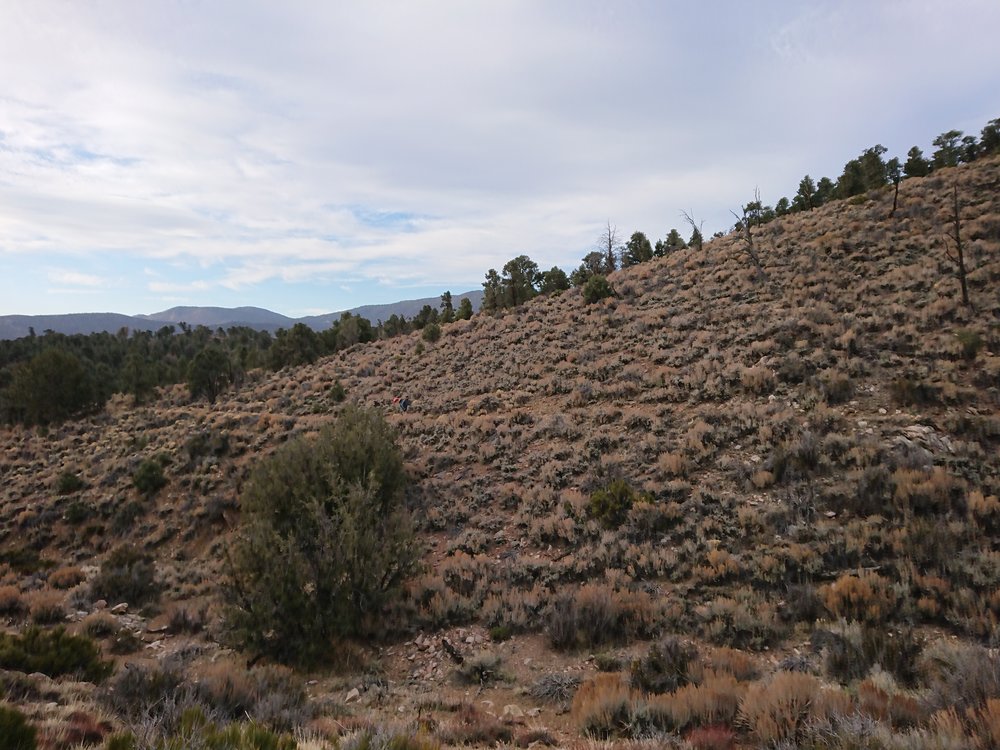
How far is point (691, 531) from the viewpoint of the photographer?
9.52 m

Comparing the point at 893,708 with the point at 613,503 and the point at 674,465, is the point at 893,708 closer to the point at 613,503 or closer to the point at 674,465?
the point at 613,503

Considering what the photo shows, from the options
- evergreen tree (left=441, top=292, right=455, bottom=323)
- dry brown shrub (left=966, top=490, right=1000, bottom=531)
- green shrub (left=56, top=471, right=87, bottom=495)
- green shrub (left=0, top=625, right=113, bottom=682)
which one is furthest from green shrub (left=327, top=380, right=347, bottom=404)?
dry brown shrub (left=966, top=490, right=1000, bottom=531)

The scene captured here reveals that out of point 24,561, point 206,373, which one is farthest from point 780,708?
point 206,373

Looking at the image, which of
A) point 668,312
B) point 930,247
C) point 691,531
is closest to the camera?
point 691,531

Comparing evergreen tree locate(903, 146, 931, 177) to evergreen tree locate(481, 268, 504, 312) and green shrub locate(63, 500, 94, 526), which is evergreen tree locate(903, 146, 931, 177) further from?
green shrub locate(63, 500, 94, 526)

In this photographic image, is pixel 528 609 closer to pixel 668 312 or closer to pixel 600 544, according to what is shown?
pixel 600 544

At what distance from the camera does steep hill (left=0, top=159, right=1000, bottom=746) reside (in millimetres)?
6254

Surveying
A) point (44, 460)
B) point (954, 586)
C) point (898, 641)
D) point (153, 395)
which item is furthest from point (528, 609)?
point (153, 395)

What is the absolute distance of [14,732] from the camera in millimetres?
3492

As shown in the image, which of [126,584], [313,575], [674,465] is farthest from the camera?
[674,465]

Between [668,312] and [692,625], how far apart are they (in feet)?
69.6

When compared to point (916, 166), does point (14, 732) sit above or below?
below

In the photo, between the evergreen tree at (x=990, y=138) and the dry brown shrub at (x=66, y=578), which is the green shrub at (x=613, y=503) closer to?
the dry brown shrub at (x=66, y=578)

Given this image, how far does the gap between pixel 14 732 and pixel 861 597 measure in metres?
9.40
